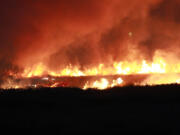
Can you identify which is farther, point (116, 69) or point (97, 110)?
point (116, 69)

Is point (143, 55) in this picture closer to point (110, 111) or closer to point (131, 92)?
point (131, 92)

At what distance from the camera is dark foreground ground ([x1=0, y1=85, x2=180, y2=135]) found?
8.03m

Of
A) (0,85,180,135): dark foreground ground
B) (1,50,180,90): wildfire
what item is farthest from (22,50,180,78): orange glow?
(0,85,180,135): dark foreground ground

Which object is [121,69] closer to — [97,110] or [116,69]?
[116,69]

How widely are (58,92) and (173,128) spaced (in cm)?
848

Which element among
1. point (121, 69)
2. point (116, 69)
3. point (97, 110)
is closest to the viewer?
point (97, 110)

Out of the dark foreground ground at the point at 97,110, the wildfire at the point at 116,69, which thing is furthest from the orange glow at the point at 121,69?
the dark foreground ground at the point at 97,110

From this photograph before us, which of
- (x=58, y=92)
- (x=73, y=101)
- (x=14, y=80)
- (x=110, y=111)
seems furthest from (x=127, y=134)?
(x=14, y=80)

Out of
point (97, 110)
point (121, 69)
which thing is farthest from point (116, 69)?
point (97, 110)

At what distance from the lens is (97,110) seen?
10.4 m

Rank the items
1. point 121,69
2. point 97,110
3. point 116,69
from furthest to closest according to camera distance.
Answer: point 116,69
point 121,69
point 97,110

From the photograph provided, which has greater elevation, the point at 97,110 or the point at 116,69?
the point at 116,69

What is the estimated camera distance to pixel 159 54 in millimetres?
48750

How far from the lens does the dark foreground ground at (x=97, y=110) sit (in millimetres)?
8031
